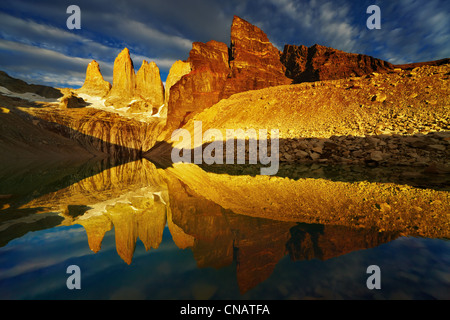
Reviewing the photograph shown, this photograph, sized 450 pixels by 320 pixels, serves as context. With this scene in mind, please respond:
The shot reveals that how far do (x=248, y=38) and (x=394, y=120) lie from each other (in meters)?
49.9

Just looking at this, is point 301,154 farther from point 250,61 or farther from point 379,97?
point 250,61

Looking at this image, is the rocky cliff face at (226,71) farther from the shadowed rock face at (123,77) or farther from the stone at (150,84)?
the shadowed rock face at (123,77)

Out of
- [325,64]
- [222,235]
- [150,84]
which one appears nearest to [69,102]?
[150,84]

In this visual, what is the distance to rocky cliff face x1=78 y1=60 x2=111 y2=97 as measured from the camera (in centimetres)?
9914

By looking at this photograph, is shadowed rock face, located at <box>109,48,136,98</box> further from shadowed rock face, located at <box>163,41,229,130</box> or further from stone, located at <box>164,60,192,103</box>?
shadowed rock face, located at <box>163,41,229,130</box>

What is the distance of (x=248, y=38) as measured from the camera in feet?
188

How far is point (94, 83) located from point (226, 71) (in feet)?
272

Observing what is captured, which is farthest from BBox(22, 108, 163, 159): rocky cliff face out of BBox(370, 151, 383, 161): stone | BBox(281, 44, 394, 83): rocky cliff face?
BBox(370, 151, 383, 161): stone

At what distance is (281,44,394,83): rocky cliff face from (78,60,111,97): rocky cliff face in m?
88.1

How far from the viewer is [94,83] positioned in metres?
102

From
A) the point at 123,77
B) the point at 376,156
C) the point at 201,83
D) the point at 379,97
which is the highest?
the point at 123,77

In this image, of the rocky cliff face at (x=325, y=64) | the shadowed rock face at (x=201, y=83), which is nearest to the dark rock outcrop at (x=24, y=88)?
the shadowed rock face at (x=201, y=83)
